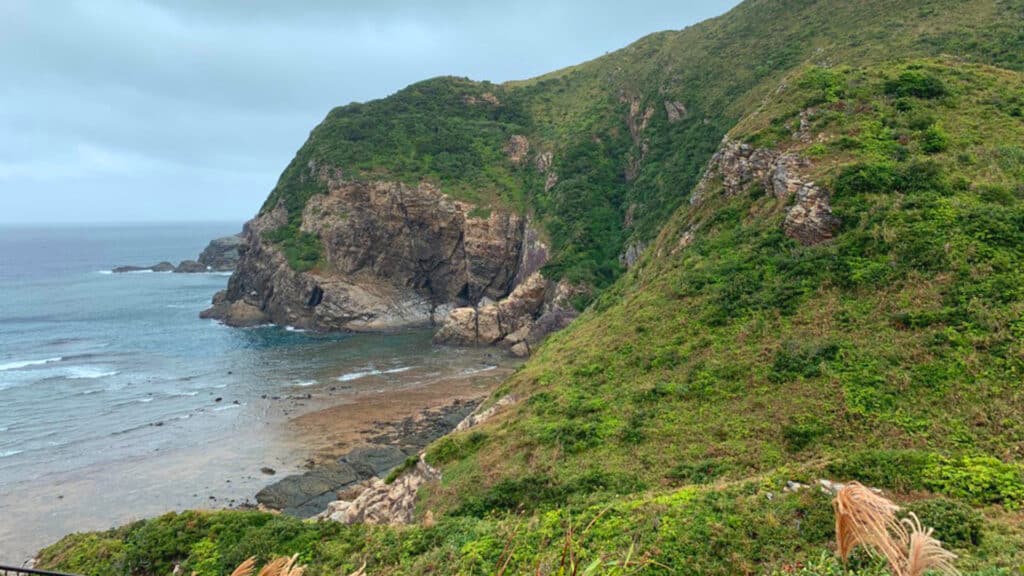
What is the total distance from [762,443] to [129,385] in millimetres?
48608

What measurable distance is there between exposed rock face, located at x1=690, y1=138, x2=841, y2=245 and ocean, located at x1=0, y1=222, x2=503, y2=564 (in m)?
27.2

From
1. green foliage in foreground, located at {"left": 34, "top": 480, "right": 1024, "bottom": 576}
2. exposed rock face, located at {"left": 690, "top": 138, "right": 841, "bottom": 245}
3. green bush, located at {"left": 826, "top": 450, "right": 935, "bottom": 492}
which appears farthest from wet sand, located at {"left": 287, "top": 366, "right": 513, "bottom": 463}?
green bush, located at {"left": 826, "top": 450, "right": 935, "bottom": 492}

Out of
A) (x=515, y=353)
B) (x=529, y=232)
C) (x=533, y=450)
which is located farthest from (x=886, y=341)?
(x=529, y=232)

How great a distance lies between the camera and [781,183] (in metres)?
26.5

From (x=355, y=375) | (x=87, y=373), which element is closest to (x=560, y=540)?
(x=355, y=375)

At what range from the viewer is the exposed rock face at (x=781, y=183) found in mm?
23281

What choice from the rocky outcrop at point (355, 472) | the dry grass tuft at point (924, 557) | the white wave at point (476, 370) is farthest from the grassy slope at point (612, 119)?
the dry grass tuft at point (924, 557)

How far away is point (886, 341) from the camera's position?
17203mm

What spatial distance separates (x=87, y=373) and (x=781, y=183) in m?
55.5

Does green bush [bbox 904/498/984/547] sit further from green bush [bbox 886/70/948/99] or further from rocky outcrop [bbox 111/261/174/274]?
rocky outcrop [bbox 111/261/174/274]

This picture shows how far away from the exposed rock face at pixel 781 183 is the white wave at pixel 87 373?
49.8m

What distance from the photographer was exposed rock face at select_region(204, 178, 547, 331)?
67.1 metres

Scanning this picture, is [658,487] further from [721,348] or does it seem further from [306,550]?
[306,550]

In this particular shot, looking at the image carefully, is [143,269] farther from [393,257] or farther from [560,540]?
[560,540]
